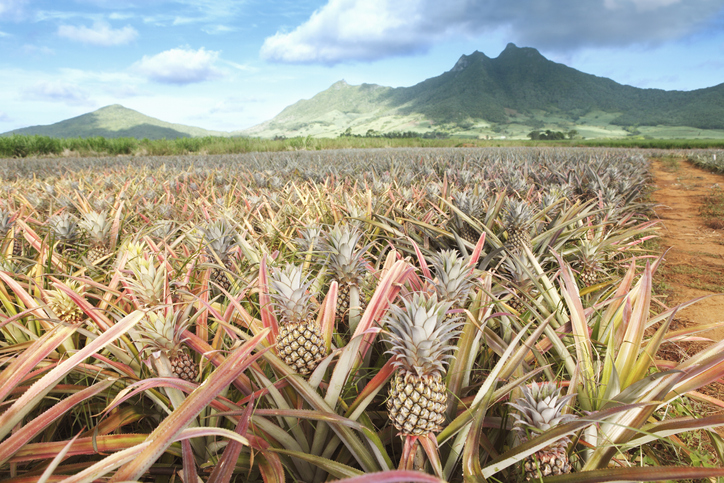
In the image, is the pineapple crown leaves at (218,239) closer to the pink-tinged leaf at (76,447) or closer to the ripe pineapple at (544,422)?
the pink-tinged leaf at (76,447)

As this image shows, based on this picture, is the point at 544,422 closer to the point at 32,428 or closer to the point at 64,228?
the point at 32,428

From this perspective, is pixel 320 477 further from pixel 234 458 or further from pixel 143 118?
pixel 143 118

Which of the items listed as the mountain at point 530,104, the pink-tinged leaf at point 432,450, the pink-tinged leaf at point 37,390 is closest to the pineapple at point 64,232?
the pink-tinged leaf at point 37,390

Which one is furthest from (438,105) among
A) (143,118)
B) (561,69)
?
(143,118)

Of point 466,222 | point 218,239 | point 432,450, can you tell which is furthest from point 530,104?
point 432,450

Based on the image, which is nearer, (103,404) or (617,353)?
(617,353)

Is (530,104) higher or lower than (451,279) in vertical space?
higher
